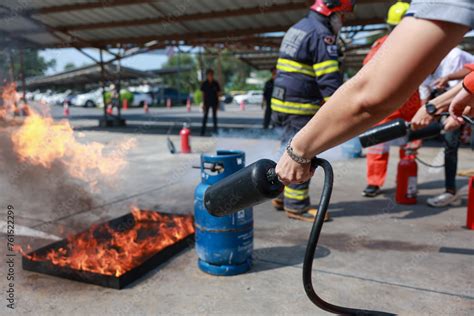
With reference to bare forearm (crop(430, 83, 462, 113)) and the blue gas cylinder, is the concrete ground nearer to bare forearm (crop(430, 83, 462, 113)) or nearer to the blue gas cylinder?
the blue gas cylinder

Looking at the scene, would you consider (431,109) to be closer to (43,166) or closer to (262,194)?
(262,194)

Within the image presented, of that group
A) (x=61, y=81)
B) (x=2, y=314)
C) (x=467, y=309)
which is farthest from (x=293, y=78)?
(x=61, y=81)

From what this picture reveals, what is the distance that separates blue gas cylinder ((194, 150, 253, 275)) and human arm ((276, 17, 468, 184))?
149 centimetres

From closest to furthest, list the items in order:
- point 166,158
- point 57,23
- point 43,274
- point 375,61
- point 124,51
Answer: point 375,61
point 43,274
point 166,158
point 57,23
point 124,51

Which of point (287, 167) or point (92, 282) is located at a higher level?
point (287, 167)

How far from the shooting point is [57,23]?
11555 mm

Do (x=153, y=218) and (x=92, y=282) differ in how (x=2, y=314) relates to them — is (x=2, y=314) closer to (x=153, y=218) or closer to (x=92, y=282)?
(x=92, y=282)

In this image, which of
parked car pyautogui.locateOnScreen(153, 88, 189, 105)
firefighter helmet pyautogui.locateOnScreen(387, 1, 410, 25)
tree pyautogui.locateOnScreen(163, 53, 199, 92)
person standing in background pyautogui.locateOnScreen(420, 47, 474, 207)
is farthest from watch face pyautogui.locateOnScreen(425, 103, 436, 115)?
tree pyautogui.locateOnScreen(163, 53, 199, 92)

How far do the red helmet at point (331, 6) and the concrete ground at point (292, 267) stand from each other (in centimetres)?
213

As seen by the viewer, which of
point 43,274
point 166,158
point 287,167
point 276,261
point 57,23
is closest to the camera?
point 287,167

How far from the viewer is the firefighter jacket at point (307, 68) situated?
3.79 metres

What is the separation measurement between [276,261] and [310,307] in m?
0.74

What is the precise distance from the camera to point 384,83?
3.92 feet

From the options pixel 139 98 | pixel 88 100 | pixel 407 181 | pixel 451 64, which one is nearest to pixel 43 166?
pixel 407 181
